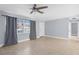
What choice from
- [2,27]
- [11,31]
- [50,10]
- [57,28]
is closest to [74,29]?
[57,28]

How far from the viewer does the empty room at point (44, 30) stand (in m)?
2.53

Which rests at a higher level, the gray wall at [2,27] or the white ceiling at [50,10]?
the white ceiling at [50,10]

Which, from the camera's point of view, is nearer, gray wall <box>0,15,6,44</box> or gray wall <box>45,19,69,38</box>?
gray wall <box>0,15,6,44</box>

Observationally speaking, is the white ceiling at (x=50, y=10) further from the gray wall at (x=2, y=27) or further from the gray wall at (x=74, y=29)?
the gray wall at (x=2, y=27)

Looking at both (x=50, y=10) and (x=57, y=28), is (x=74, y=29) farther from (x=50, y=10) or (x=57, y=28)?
(x=50, y=10)

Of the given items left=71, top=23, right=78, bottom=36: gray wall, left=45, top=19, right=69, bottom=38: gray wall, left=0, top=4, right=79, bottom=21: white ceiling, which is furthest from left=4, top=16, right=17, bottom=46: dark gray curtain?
left=71, top=23, right=78, bottom=36: gray wall

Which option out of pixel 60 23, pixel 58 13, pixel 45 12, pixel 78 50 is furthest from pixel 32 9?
pixel 78 50

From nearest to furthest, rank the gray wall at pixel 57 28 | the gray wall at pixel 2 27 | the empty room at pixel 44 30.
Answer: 1. the empty room at pixel 44 30
2. the gray wall at pixel 2 27
3. the gray wall at pixel 57 28

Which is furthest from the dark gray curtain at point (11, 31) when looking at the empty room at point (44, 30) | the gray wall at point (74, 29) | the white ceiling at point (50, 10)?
the gray wall at point (74, 29)

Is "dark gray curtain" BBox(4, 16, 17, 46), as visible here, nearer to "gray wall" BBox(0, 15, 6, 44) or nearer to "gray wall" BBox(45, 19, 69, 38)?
"gray wall" BBox(0, 15, 6, 44)

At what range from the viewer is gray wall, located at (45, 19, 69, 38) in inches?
114

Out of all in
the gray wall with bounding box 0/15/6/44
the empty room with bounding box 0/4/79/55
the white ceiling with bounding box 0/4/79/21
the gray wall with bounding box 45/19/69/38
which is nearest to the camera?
the white ceiling with bounding box 0/4/79/21

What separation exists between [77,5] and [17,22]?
1.27 metres

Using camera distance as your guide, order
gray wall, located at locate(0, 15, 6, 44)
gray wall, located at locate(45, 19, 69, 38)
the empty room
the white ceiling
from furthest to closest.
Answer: gray wall, located at locate(45, 19, 69, 38) → gray wall, located at locate(0, 15, 6, 44) → the empty room → the white ceiling
